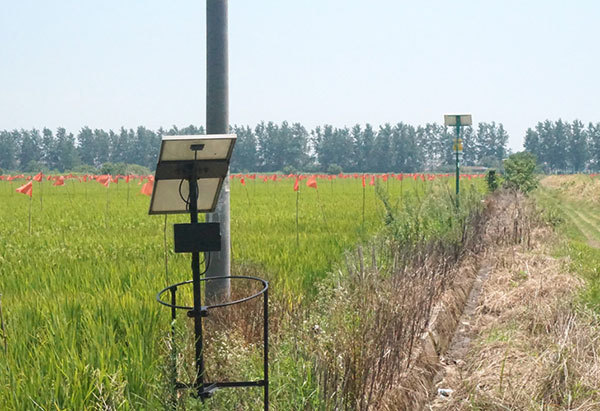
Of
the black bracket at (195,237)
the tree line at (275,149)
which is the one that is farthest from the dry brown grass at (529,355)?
the tree line at (275,149)

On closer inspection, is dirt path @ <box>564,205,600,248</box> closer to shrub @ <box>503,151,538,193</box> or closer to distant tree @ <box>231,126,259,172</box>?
shrub @ <box>503,151,538,193</box>

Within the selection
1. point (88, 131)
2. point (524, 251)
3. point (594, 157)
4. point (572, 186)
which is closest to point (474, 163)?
point (594, 157)

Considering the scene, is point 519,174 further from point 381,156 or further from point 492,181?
point 381,156

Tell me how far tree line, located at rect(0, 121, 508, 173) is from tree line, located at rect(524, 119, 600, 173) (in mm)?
10768

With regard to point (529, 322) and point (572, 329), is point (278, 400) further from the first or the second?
point (529, 322)

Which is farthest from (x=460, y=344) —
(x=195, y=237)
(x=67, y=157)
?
(x=67, y=157)

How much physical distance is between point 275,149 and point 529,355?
4761 inches

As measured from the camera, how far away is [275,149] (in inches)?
4889

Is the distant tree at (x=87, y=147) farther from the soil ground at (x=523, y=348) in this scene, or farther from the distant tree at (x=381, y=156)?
the soil ground at (x=523, y=348)

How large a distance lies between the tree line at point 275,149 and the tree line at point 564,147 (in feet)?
35.3

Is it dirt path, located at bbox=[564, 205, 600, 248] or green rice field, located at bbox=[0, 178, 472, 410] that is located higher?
green rice field, located at bbox=[0, 178, 472, 410]

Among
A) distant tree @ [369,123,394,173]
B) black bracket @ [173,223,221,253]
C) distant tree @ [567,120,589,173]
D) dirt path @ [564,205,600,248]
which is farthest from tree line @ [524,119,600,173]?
black bracket @ [173,223,221,253]

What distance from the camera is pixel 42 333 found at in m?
3.81

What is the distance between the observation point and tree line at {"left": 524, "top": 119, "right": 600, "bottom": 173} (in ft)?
417
